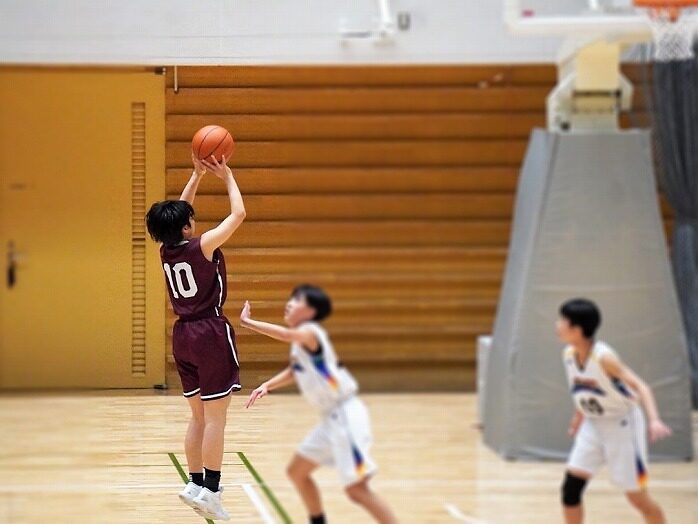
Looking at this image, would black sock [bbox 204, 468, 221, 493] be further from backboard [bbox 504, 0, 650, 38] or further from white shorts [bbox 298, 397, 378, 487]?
backboard [bbox 504, 0, 650, 38]

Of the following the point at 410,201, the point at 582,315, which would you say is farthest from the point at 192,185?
the point at 410,201

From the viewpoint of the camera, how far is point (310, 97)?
1344 centimetres

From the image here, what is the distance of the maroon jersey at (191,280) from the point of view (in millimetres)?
2502

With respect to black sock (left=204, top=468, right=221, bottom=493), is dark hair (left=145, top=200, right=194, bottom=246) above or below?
above

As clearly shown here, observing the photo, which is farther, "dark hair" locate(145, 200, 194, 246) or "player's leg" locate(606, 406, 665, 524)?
"player's leg" locate(606, 406, 665, 524)

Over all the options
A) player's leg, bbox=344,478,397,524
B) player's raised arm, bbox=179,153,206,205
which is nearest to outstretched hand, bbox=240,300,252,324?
player's raised arm, bbox=179,153,206,205

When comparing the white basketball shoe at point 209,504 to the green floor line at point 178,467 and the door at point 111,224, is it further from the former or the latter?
the door at point 111,224

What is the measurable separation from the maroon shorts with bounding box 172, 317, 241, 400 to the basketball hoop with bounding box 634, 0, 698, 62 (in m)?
6.90

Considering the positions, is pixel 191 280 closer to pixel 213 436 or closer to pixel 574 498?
pixel 213 436

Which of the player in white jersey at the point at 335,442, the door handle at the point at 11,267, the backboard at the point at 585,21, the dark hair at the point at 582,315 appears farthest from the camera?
the door handle at the point at 11,267

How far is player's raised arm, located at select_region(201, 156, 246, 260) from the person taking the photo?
2480 mm

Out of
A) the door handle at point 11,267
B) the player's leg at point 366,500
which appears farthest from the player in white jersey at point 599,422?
the door handle at point 11,267

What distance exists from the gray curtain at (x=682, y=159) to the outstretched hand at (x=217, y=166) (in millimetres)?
10025

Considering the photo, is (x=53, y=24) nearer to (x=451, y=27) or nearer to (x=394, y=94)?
(x=451, y=27)
